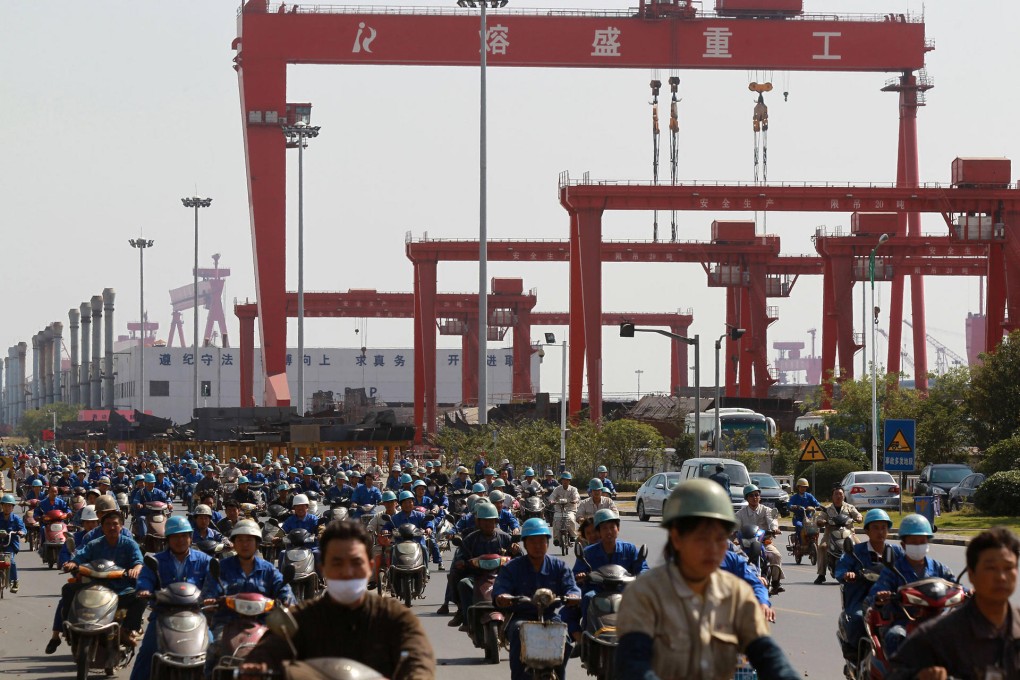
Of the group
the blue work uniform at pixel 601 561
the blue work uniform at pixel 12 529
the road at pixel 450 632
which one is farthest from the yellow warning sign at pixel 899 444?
the blue work uniform at pixel 601 561

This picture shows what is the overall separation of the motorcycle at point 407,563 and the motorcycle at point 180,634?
8.06 meters

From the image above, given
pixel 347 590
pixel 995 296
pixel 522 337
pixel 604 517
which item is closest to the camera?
pixel 347 590

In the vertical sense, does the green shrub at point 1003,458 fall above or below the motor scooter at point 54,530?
above

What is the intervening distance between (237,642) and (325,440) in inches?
2338

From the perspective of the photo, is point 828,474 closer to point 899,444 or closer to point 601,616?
point 899,444

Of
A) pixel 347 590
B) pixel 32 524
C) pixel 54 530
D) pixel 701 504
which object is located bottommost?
pixel 32 524

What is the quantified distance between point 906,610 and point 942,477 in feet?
126

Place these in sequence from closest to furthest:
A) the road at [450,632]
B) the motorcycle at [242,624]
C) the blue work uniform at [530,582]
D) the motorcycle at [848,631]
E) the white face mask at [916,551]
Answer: the motorcycle at [242,624] < the white face mask at [916,551] < the blue work uniform at [530,582] < the motorcycle at [848,631] < the road at [450,632]

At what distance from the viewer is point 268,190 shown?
215 ft

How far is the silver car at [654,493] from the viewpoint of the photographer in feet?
128

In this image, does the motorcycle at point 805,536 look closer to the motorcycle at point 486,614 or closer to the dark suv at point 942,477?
the motorcycle at point 486,614

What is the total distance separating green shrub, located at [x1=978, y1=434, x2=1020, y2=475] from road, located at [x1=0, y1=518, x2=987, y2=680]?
16411mm

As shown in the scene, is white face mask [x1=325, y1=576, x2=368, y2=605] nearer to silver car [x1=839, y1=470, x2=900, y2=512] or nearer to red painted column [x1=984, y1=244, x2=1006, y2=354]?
silver car [x1=839, y1=470, x2=900, y2=512]

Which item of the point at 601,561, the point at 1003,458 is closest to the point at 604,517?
the point at 601,561
